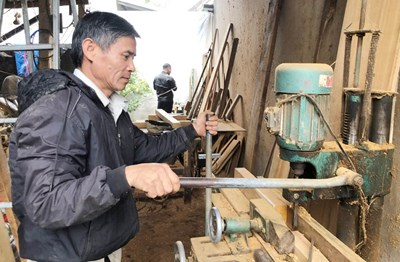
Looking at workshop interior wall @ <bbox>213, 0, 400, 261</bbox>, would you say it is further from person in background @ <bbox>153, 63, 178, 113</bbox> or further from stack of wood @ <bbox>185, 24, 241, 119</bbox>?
person in background @ <bbox>153, 63, 178, 113</bbox>

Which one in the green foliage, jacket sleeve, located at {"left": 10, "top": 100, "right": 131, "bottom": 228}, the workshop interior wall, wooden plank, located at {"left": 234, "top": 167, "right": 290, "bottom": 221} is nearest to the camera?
jacket sleeve, located at {"left": 10, "top": 100, "right": 131, "bottom": 228}

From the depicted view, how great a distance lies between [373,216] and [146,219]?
267cm

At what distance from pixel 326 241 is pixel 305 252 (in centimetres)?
8

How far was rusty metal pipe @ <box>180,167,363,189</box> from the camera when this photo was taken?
100cm

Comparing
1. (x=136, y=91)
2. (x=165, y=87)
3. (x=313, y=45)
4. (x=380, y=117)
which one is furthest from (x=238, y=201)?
(x=136, y=91)

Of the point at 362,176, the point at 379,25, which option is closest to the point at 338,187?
the point at 362,176

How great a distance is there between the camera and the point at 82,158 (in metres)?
1.14

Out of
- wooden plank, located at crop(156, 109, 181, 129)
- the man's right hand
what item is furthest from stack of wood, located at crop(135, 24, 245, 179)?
the man's right hand

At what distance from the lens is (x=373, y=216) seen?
125cm

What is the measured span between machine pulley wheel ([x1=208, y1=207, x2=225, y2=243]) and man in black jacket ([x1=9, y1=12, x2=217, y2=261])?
294mm

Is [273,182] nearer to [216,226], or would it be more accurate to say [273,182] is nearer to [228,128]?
[216,226]

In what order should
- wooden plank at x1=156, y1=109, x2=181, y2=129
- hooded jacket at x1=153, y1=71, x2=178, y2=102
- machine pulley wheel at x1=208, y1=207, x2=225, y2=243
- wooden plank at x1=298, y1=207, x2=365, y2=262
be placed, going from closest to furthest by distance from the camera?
wooden plank at x1=298, y1=207, x2=365, y2=262, machine pulley wheel at x1=208, y1=207, x2=225, y2=243, wooden plank at x1=156, y1=109, x2=181, y2=129, hooded jacket at x1=153, y1=71, x2=178, y2=102

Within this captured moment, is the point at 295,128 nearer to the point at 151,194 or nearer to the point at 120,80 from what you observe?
the point at 151,194

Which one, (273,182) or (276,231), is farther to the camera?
(276,231)
